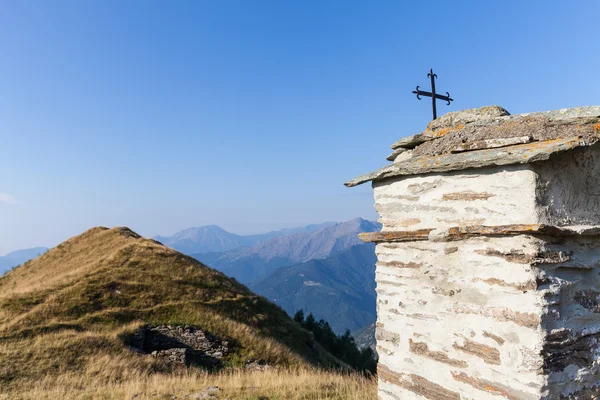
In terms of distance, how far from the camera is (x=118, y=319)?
1659 cm

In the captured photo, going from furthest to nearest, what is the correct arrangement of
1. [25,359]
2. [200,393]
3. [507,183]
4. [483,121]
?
[25,359], [200,393], [483,121], [507,183]

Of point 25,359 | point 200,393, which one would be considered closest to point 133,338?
point 25,359

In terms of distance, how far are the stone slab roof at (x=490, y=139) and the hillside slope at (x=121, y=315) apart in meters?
10.9

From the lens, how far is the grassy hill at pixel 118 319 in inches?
473

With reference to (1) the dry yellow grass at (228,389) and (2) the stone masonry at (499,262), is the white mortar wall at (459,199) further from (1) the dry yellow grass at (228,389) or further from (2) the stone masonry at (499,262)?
(1) the dry yellow grass at (228,389)

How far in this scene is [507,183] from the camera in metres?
4.02

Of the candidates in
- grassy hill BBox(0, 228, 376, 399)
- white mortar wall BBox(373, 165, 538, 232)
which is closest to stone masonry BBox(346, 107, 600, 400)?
white mortar wall BBox(373, 165, 538, 232)

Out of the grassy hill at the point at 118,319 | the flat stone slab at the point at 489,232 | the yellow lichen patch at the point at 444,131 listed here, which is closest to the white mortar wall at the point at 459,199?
the flat stone slab at the point at 489,232

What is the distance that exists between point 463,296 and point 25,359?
523 inches

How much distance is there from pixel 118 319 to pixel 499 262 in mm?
15964

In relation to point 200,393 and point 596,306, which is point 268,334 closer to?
point 200,393

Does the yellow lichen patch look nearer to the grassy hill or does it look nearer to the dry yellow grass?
the dry yellow grass

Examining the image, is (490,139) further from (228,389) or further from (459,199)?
(228,389)

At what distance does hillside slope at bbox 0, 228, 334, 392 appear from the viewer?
42.5ft
